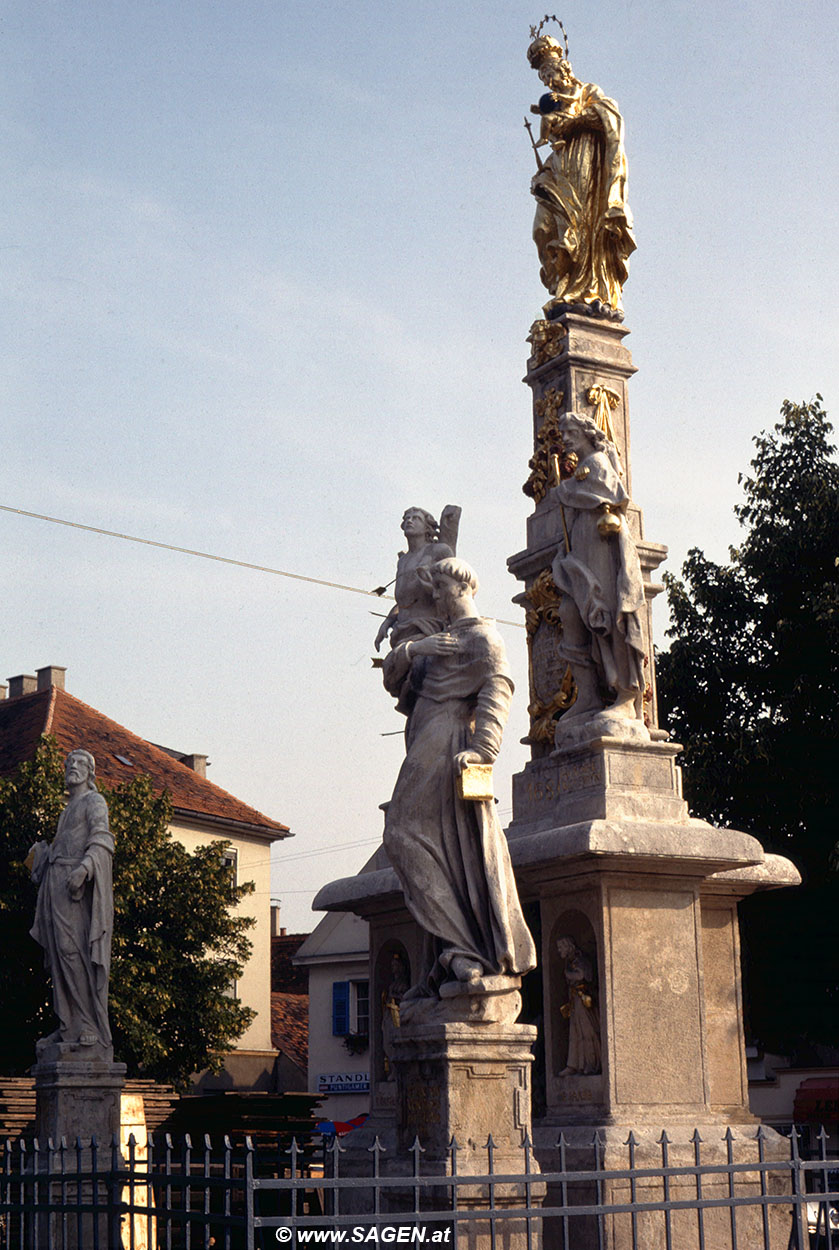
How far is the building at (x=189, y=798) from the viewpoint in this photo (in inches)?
1606

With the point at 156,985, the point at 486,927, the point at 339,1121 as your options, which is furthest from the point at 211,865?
the point at 486,927

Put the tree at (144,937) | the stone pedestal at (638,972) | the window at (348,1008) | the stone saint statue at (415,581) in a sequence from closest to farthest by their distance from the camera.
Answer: the stone saint statue at (415,581)
the stone pedestal at (638,972)
the tree at (144,937)
the window at (348,1008)

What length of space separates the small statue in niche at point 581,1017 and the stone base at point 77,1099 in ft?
19.3

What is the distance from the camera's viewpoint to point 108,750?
41.7 meters

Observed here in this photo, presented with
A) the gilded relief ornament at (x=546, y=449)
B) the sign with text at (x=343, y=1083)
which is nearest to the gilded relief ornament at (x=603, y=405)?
the gilded relief ornament at (x=546, y=449)

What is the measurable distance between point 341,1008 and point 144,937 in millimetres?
12867

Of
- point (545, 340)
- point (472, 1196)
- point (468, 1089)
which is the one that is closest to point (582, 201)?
point (545, 340)

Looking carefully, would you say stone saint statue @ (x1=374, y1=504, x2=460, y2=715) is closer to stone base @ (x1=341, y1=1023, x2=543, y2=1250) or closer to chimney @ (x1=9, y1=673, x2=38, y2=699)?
stone base @ (x1=341, y1=1023, x2=543, y2=1250)

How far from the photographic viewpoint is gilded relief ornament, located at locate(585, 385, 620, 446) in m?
11.0

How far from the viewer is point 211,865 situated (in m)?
31.6

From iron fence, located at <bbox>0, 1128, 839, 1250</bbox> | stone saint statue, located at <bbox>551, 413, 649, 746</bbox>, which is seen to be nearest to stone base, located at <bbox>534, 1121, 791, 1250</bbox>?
iron fence, located at <bbox>0, 1128, 839, 1250</bbox>

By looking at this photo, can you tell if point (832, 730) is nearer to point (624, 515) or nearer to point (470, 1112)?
point (624, 515)

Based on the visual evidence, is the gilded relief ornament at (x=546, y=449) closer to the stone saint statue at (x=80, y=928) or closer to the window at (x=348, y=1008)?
the stone saint statue at (x=80, y=928)

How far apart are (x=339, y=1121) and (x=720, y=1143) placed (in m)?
32.3
